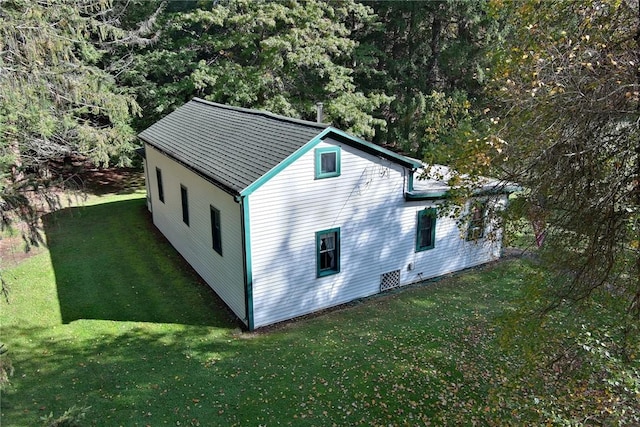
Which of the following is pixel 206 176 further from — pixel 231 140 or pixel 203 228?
pixel 231 140

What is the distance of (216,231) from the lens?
12.5 meters

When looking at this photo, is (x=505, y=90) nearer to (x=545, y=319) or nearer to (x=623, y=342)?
(x=545, y=319)

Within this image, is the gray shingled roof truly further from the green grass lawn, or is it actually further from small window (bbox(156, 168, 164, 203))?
the green grass lawn

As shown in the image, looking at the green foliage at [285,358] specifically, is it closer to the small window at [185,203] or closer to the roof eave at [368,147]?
the small window at [185,203]

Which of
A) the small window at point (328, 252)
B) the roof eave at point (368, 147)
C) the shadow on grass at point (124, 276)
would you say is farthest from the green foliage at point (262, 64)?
the small window at point (328, 252)

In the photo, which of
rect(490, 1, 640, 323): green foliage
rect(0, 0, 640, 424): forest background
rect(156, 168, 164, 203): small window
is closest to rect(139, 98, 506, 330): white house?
rect(0, 0, 640, 424): forest background

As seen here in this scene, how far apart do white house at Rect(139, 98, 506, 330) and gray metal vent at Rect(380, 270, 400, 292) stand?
0.04m

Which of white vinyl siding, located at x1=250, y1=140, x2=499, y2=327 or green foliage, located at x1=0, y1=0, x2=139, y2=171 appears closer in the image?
green foliage, located at x1=0, y1=0, x2=139, y2=171

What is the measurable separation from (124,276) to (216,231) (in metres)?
3.58

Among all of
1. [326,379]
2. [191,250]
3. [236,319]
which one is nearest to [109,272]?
[191,250]

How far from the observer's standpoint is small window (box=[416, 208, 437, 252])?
43.8ft

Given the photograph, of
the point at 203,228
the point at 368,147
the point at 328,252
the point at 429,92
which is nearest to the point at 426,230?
the point at 328,252

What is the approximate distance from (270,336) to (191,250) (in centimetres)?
483

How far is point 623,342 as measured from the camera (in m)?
5.86
